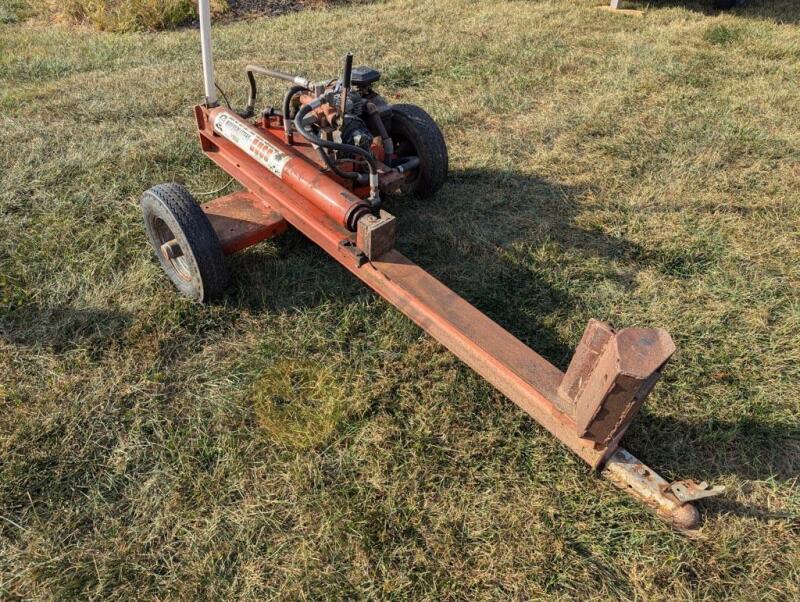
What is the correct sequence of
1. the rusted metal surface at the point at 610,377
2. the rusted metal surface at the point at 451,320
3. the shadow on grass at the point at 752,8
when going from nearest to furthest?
1. the rusted metal surface at the point at 610,377
2. the rusted metal surface at the point at 451,320
3. the shadow on grass at the point at 752,8

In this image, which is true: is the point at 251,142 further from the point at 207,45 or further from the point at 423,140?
the point at 423,140

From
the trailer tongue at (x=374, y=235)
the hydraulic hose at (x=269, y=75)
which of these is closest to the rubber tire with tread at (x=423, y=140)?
the trailer tongue at (x=374, y=235)

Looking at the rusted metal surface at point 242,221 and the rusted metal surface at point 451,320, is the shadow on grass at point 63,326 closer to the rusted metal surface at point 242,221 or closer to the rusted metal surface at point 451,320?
the rusted metal surface at point 242,221

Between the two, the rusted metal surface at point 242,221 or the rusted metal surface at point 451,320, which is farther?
the rusted metal surface at point 242,221

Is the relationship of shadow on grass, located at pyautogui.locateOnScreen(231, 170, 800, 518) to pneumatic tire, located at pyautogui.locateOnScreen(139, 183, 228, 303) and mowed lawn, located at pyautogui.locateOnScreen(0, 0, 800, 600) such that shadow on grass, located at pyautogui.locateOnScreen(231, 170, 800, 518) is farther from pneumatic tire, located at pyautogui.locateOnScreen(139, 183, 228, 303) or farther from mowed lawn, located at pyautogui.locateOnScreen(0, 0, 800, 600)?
pneumatic tire, located at pyautogui.locateOnScreen(139, 183, 228, 303)

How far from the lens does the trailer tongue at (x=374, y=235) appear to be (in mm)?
1972

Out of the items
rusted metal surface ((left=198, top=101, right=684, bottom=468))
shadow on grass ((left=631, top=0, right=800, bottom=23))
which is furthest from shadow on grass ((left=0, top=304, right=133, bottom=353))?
shadow on grass ((left=631, top=0, right=800, bottom=23))

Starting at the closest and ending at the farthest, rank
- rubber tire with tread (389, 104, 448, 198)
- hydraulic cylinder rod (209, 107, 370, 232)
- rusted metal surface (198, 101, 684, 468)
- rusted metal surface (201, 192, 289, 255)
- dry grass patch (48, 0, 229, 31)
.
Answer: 1. rusted metal surface (198, 101, 684, 468)
2. hydraulic cylinder rod (209, 107, 370, 232)
3. rusted metal surface (201, 192, 289, 255)
4. rubber tire with tread (389, 104, 448, 198)
5. dry grass patch (48, 0, 229, 31)

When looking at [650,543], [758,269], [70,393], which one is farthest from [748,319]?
[70,393]

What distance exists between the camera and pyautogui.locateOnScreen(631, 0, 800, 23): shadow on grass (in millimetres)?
7883

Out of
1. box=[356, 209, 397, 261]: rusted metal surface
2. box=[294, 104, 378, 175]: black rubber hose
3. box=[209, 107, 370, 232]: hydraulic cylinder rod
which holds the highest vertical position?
box=[294, 104, 378, 175]: black rubber hose

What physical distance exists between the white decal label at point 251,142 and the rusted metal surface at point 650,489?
2.31 metres

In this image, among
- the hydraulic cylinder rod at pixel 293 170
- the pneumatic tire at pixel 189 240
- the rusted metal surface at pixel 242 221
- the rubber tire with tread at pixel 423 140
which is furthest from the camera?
the rubber tire with tread at pixel 423 140

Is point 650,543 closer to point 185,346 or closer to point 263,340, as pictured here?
point 263,340
